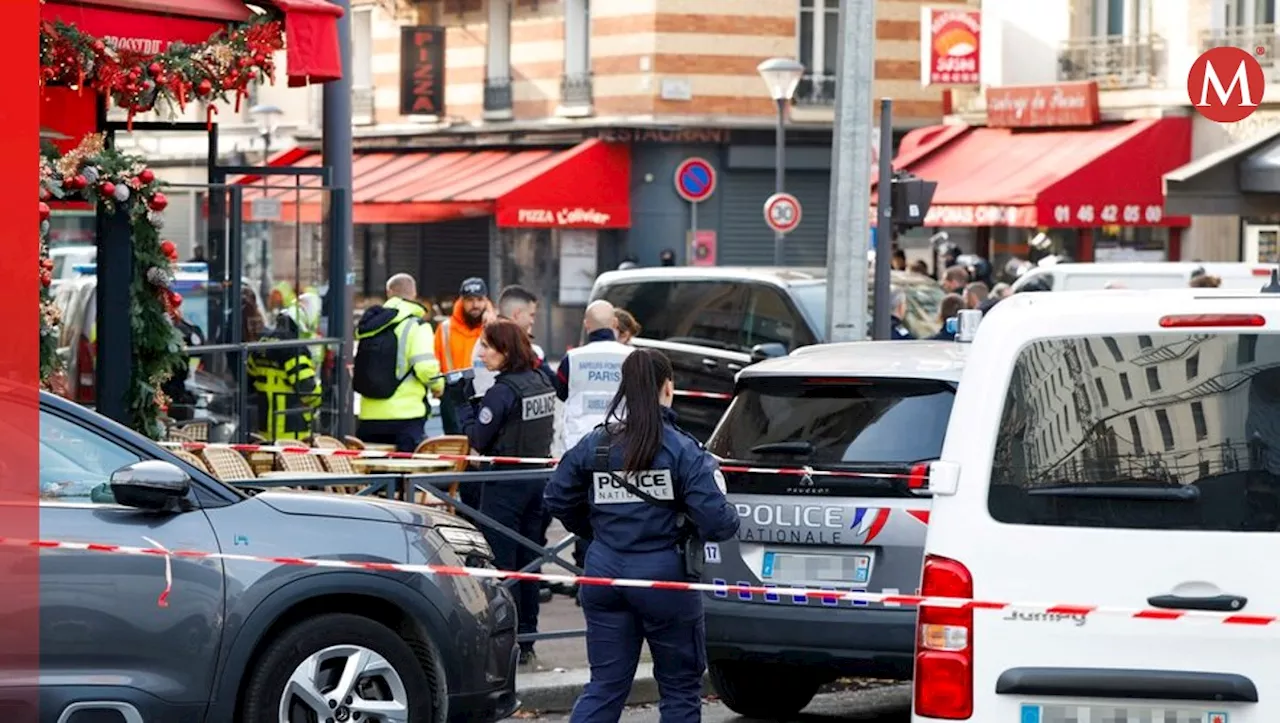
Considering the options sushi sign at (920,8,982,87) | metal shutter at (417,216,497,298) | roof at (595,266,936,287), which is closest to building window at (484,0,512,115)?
metal shutter at (417,216,497,298)

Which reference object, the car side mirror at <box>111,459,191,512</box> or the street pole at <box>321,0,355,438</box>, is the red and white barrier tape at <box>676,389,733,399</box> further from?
the car side mirror at <box>111,459,191,512</box>

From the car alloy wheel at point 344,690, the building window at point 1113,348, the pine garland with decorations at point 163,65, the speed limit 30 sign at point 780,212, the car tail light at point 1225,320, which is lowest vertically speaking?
the car alloy wheel at point 344,690

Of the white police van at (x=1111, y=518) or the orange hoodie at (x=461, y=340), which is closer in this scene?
the white police van at (x=1111, y=518)

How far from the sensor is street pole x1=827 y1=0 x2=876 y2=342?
14.9m

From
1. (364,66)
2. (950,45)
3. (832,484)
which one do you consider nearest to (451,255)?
(364,66)

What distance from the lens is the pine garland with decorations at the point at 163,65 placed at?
38.4 feet

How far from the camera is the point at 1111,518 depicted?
555 centimetres

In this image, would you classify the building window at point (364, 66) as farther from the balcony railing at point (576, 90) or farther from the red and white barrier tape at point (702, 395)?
the red and white barrier tape at point (702, 395)

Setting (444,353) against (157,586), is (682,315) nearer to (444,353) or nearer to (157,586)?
(444,353)

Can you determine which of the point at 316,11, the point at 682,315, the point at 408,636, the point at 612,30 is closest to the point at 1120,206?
the point at 612,30

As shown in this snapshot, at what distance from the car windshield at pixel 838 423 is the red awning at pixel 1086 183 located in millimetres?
20707

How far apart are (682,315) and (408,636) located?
9.83m

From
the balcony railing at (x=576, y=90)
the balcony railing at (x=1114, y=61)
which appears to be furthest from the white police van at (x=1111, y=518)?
the balcony railing at (x=576, y=90)

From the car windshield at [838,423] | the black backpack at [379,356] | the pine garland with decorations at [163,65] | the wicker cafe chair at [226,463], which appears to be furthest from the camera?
the black backpack at [379,356]
